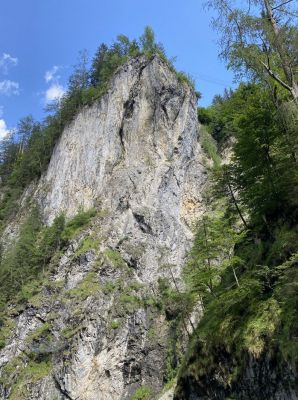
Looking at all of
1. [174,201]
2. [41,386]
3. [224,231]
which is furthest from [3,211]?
[224,231]

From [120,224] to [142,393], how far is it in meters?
14.7

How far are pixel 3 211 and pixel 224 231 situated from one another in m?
40.5

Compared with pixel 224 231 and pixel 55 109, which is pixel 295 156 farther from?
pixel 55 109

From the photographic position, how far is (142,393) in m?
27.0

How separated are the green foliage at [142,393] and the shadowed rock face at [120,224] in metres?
0.38

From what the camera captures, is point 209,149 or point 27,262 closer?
point 27,262

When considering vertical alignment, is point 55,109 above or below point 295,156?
above

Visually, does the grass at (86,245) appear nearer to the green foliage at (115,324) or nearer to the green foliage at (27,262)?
the green foliage at (27,262)

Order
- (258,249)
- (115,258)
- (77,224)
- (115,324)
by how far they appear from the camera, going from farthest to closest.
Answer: (77,224) < (115,258) < (115,324) < (258,249)

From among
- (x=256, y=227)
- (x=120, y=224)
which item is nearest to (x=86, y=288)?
(x=120, y=224)

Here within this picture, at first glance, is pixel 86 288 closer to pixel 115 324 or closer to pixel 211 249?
pixel 115 324

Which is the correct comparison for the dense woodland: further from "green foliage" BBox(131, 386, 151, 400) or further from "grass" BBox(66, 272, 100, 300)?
"grass" BBox(66, 272, 100, 300)

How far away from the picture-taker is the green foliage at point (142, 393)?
26.7 metres

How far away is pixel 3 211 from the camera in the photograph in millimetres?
51656
